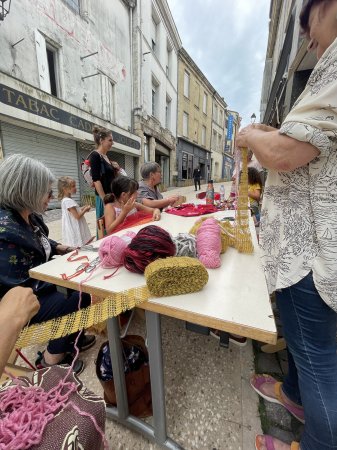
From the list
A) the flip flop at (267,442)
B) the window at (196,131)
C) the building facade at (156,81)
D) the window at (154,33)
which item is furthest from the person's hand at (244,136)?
the window at (196,131)

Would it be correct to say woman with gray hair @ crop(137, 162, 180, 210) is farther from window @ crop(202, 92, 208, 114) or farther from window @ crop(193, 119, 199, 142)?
window @ crop(202, 92, 208, 114)

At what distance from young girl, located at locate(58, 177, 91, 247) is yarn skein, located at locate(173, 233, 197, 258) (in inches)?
71.8

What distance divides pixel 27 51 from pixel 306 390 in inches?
309

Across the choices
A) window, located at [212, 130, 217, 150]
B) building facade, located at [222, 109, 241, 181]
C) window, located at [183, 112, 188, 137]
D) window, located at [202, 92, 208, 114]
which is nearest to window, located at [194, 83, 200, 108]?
window, located at [202, 92, 208, 114]

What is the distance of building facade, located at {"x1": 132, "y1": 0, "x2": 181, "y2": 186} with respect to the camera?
9805 mm

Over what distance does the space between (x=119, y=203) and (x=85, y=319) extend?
144cm

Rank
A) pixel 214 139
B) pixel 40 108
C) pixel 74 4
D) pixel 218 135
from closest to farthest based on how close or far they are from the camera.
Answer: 1. pixel 40 108
2. pixel 74 4
3. pixel 214 139
4. pixel 218 135

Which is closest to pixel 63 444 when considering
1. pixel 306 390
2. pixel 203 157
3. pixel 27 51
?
pixel 306 390

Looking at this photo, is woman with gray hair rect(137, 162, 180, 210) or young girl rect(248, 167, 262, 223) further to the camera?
young girl rect(248, 167, 262, 223)

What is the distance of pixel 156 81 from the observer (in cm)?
1158

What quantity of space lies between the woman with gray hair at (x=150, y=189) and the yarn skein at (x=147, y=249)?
5.44 feet

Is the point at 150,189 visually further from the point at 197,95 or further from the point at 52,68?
the point at 197,95

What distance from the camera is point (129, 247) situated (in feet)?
3.27

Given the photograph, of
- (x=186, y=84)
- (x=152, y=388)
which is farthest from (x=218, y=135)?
(x=152, y=388)
